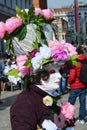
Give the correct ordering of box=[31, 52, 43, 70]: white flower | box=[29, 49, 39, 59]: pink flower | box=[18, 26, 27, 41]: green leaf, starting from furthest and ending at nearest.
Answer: box=[18, 26, 27, 41]: green leaf
box=[29, 49, 39, 59]: pink flower
box=[31, 52, 43, 70]: white flower

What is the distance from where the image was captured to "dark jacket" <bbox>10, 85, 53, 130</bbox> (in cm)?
351

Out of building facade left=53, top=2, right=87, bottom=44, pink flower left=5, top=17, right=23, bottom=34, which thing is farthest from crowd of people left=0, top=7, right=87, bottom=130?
building facade left=53, top=2, right=87, bottom=44

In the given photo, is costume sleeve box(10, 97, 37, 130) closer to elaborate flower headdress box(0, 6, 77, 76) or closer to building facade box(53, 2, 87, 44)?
elaborate flower headdress box(0, 6, 77, 76)

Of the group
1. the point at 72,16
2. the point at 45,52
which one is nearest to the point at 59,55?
the point at 45,52

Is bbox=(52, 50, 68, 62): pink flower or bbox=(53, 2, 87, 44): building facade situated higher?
bbox=(52, 50, 68, 62): pink flower

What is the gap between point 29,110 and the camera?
11.7 ft

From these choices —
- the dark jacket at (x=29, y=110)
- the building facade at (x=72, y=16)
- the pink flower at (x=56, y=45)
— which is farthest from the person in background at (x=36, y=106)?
the building facade at (x=72, y=16)

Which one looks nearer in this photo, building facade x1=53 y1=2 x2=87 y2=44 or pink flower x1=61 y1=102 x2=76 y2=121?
pink flower x1=61 y1=102 x2=76 y2=121

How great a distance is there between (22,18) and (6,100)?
40.9 feet

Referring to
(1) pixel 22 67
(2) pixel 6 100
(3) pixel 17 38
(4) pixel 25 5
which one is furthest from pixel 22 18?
(4) pixel 25 5

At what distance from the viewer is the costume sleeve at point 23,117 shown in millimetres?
3508

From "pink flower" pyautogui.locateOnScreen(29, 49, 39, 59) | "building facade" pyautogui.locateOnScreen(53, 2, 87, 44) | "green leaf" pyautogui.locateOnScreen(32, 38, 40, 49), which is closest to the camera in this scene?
"pink flower" pyautogui.locateOnScreen(29, 49, 39, 59)

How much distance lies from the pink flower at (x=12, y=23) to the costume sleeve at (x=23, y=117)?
29.1 inches

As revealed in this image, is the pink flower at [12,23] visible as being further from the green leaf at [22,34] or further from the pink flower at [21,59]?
the pink flower at [21,59]
